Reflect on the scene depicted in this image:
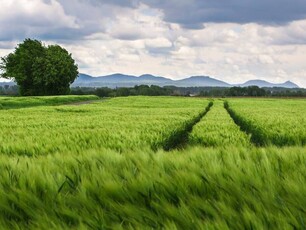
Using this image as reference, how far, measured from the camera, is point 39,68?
3319 inches

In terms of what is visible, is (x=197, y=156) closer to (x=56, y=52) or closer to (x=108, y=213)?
(x=108, y=213)

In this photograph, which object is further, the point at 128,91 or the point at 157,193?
the point at 128,91

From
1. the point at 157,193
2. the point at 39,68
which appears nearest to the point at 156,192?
the point at 157,193

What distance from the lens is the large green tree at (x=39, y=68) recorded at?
8381 cm

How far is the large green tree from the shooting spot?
83.8 m

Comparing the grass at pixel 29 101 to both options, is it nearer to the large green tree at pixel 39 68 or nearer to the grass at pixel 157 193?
the large green tree at pixel 39 68

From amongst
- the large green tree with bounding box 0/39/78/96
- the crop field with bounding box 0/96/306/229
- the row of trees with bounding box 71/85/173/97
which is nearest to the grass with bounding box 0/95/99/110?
the large green tree with bounding box 0/39/78/96

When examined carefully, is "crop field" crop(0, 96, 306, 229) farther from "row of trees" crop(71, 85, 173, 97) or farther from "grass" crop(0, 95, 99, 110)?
"row of trees" crop(71, 85, 173, 97)

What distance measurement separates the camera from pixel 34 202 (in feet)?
A: 6.89

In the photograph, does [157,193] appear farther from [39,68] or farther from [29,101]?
[39,68]

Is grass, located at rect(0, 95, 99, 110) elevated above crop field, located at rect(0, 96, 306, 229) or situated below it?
below

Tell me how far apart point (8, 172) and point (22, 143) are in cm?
544

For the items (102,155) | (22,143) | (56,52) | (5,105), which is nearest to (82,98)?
(56,52)

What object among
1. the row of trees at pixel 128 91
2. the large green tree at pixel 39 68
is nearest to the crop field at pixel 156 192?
the large green tree at pixel 39 68
